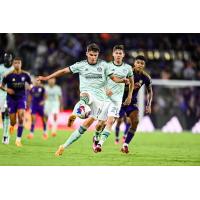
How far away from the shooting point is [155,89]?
457 inches

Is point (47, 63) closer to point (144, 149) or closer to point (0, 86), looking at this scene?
point (0, 86)

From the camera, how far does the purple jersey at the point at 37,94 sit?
37.2 ft

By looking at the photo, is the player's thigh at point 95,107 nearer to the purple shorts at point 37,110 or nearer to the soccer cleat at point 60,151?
the soccer cleat at point 60,151

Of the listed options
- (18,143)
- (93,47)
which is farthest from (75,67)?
(18,143)

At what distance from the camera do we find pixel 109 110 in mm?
10586

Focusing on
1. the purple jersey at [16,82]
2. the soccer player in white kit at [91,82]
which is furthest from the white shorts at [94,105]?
the purple jersey at [16,82]

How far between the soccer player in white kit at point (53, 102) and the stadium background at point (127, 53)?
0.54ft

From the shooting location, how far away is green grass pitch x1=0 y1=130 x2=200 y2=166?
1041cm

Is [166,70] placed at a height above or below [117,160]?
above

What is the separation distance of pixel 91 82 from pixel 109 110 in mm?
451
